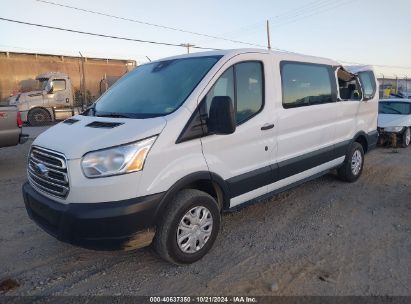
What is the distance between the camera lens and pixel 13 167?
316 inches

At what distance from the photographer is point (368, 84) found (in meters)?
6.43

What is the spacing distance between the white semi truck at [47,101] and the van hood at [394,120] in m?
12.9

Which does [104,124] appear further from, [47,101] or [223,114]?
[47,101]

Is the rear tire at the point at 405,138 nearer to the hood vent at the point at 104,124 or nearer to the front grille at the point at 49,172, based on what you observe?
the hood vent at the point at 104,124

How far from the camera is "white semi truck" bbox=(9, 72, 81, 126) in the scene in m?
17.0

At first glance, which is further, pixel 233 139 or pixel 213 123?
pixel 233 139

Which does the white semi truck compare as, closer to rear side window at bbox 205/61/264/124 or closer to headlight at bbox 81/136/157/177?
rear side window at bbox 205/61/264/124

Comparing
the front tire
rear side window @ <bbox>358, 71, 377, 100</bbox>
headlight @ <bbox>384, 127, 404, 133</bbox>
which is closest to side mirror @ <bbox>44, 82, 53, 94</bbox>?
headlight @ <bbox>384, 127, 404, 133</bbox>

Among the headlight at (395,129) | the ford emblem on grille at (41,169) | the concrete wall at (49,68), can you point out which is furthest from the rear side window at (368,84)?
the concrete wall at (49,68)

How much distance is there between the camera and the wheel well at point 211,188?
361cm

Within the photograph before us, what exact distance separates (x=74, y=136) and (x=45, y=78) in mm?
16315

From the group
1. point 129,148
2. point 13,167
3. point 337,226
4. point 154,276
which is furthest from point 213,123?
point 13,167

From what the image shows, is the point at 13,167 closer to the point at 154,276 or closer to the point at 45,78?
the point at 154,276

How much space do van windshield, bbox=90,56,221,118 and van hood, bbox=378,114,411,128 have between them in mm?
8251
